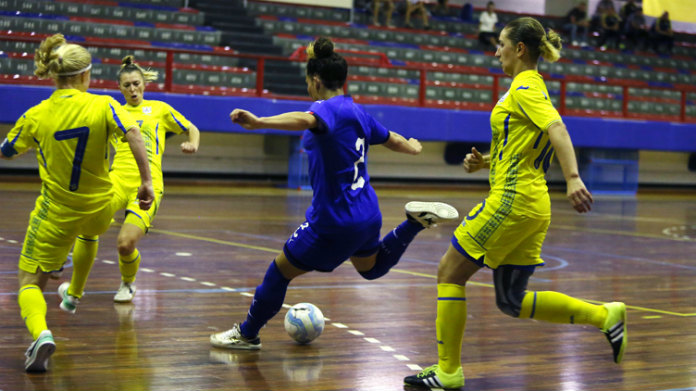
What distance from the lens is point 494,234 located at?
174 inches

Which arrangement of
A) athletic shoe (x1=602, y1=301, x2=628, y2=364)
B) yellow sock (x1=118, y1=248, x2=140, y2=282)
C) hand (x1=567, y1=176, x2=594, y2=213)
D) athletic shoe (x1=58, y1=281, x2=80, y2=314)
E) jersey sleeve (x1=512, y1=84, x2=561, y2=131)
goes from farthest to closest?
1. yellow sock (x1=118, y1=248, x2=140, y2=282)
2. athletic shoe (x1=58, y1=281, x2=80, y2=314)
3. athletic shoe (x1=602, y1=301, x2=628, y2=364)
4. jersey sleeve (x1=512, y1=84, x2=561, y2=131)
5. hand (x1=567, y1=176, x2=594, y2=213)

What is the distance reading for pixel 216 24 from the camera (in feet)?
71.1

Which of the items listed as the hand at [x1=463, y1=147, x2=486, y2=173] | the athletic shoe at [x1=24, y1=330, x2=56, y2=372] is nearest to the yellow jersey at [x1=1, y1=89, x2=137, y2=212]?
the athletic shoe at [x1=24, y1=330, x2=56, y2=372]

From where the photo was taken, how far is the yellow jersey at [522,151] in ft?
14.4

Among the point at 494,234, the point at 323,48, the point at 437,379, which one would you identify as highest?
the point at 323,48

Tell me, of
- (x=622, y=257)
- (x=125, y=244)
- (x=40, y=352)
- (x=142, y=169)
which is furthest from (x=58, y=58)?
(x=622, y=257)

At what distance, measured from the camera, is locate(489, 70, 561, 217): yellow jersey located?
4.40m

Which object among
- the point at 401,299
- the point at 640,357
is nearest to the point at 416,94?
the point at 401,299

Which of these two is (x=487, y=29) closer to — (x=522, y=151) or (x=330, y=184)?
(x=330, y=184)

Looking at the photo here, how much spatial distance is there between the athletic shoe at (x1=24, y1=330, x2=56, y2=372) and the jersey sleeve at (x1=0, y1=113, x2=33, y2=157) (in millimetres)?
972

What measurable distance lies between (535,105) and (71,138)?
7.45ft

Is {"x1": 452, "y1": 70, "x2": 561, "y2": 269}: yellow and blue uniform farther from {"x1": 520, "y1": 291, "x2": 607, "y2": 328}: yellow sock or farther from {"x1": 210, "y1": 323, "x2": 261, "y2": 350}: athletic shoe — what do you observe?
{"x1": 210, "y1": 323, "x2": 261, "y2": 350}: athletic shoe

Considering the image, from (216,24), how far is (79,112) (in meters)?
17.4

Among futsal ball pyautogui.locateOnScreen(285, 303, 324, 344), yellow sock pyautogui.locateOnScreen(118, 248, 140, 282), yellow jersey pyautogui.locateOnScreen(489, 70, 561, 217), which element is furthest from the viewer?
yellow sock pyautogui.locateOnScreen(118, 248, 140, 282)
